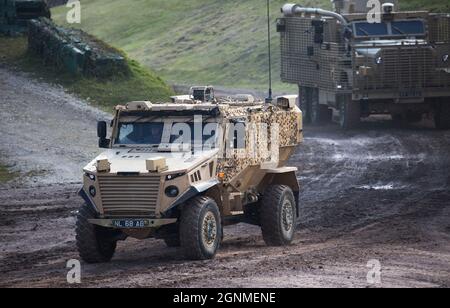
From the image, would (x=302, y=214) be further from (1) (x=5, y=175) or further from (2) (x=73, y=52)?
(2) (x=73, y=52)

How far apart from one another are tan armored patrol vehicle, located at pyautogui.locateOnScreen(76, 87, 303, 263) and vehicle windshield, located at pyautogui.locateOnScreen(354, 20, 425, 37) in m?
14.6

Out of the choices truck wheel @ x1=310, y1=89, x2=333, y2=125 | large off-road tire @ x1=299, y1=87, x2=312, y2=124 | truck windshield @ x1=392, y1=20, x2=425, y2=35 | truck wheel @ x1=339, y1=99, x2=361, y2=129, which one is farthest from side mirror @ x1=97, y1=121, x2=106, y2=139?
large off-road tire @ x1=299, y1=87, x2=312, y2=124

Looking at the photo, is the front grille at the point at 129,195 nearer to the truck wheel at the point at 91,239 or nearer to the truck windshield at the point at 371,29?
the truck wheel at the point at 91,239

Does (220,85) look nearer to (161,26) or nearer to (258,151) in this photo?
(161,26)

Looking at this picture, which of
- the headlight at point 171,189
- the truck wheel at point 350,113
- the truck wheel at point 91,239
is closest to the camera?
the headlight at point 171,189

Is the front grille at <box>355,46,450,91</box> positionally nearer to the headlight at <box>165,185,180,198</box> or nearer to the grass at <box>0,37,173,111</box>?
the grass at <box>0,37,173,111</box>

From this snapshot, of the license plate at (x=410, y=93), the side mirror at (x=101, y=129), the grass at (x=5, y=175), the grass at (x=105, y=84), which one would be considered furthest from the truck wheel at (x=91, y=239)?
the grass at (x=105, y=84)

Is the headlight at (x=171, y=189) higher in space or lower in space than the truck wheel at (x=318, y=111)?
higher

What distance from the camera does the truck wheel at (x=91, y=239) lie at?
1719 centimetres

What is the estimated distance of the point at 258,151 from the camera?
18547mm

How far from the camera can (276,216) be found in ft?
60.5

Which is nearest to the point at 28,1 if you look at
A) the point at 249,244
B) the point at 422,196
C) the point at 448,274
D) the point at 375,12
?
the point at 375,12

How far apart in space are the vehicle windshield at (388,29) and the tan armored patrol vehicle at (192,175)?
14643 millimetres

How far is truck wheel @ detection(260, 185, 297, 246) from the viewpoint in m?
18.5
